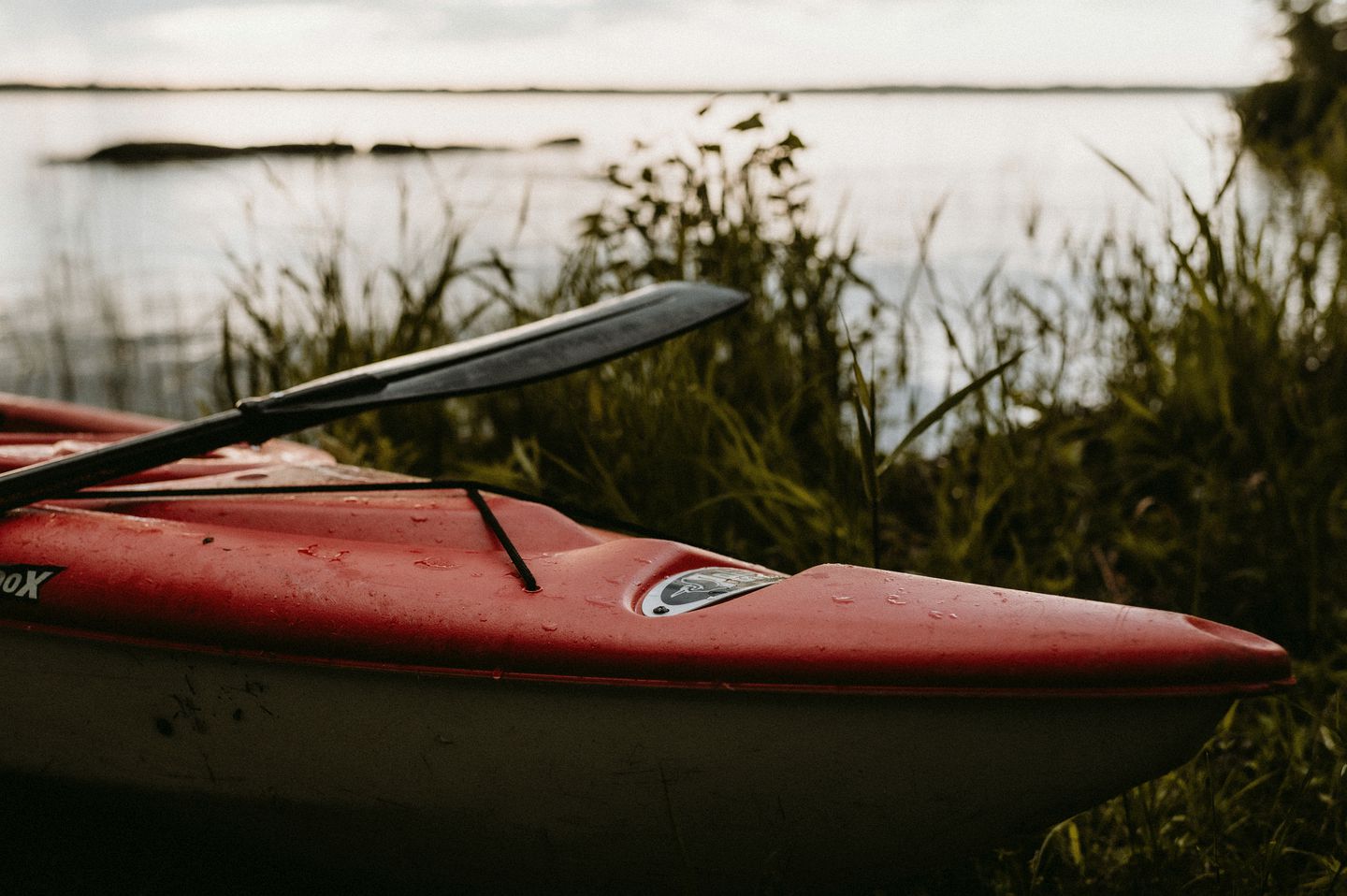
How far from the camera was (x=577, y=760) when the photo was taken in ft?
4.10

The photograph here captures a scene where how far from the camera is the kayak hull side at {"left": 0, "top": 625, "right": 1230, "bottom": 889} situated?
1.16 m

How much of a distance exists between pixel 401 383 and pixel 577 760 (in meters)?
0.76

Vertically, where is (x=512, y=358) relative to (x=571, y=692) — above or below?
above

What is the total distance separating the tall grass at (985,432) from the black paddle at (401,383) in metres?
0.37

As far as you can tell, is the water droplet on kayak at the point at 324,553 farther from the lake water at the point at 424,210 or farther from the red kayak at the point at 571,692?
the lake water at the point at 424,210

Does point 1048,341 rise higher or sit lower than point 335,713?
higher

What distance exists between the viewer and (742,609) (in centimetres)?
122

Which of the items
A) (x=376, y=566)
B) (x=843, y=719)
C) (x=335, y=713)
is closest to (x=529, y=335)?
(x=376, y=566)

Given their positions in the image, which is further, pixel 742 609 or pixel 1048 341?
pixel 1048 341

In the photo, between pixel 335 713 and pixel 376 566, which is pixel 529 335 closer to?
pixel 376 566

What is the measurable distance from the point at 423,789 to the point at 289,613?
0.95 ft

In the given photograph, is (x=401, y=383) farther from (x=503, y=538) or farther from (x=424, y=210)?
(x=424, y=210)

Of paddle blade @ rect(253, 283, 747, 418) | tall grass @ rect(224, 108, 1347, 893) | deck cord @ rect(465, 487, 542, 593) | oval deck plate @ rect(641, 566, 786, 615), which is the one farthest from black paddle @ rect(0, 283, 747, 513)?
oval deck plate @ rect(641, 566, 786, 615)

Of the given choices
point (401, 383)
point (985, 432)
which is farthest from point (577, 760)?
point (985, 432)
